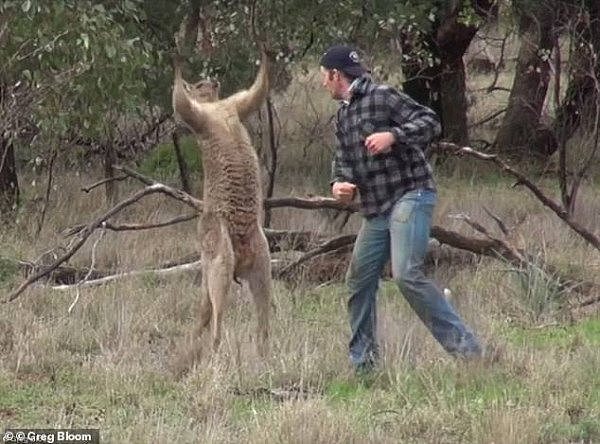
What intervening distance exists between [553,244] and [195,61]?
4.24m

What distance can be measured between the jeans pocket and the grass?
845mm

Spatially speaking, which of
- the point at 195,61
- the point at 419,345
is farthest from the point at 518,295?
the point at 195,61

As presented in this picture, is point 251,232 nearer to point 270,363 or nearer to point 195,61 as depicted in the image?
point 270,363

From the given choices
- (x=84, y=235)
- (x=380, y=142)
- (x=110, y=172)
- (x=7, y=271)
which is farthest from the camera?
(x=110, y=172)

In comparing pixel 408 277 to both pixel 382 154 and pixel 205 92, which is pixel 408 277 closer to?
pixel 382 154

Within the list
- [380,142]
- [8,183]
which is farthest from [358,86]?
[8,183]

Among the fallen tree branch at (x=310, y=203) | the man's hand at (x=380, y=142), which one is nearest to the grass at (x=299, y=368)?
the fallen tree branch at (x=310, y=203)

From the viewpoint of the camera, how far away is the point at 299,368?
732 centimetres

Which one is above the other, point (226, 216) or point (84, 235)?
point (226, 216)

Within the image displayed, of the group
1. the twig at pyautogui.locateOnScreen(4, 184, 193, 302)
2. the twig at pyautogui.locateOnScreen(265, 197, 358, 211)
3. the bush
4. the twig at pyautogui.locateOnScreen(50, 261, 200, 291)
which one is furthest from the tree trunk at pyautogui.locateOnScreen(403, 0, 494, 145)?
the twig at pyautogui.locateOnScreen(4, 184, 193, 302)

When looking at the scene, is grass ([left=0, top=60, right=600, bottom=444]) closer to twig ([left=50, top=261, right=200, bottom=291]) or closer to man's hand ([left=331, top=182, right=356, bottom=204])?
twig ([left=50, top=261, right=200, bottom=291])

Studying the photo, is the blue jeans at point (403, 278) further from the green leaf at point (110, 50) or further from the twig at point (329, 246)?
the twig at point (329, 246)

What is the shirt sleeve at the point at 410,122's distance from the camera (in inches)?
280

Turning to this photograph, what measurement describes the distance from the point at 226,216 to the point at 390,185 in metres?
1.24
